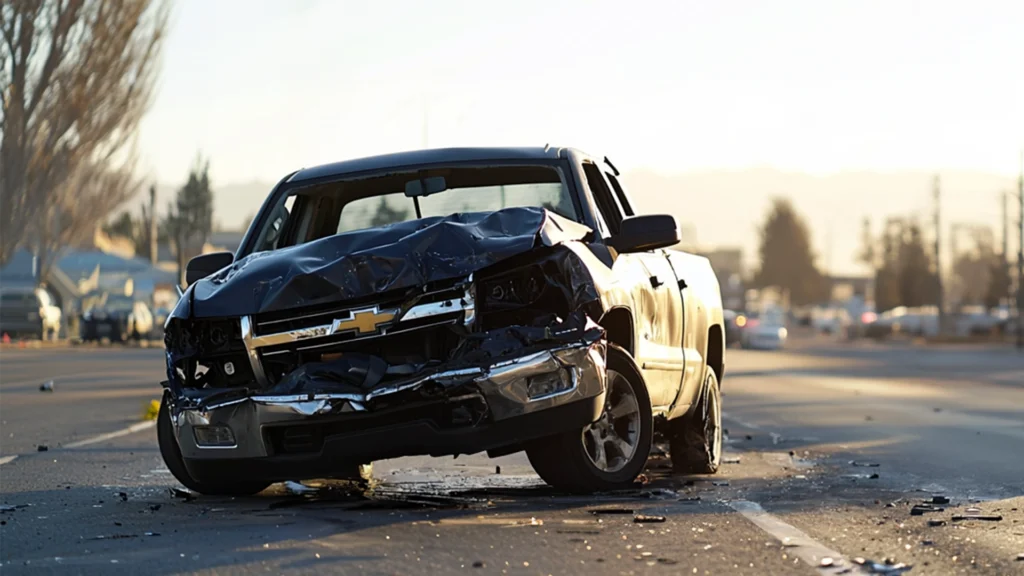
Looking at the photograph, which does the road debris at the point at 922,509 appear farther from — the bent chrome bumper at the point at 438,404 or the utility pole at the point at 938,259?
the utility pole at the point at 938,259

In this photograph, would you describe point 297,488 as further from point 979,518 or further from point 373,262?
point 979,518

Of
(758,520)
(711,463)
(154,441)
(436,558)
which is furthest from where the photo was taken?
(154,441)

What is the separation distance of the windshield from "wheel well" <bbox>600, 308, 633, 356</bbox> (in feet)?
2.46

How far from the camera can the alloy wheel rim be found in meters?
8.32

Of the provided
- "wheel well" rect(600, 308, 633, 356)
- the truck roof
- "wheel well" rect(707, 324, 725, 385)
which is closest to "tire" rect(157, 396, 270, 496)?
the truck roof

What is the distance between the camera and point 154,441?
44.8ft

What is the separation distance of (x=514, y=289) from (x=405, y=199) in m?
1.75

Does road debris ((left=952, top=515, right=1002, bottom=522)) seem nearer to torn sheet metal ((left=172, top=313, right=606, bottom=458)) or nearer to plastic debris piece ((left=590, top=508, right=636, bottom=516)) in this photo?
plastic debris piece ((left=590, top=508, right=636, bottom=516))

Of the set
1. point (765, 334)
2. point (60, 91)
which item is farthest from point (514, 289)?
point (765, 334)

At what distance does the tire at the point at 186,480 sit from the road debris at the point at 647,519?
1992mm

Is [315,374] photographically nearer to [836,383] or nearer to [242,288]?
[242,288]

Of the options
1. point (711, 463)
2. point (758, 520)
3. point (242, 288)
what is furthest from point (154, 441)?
point (758, 520)

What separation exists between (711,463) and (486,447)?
306cm

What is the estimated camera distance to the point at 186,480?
8562 mm
